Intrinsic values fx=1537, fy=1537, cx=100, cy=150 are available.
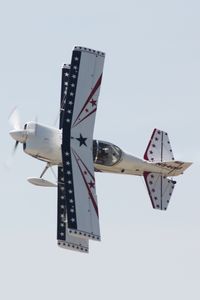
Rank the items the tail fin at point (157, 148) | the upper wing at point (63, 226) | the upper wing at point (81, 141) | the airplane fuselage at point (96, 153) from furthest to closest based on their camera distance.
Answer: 1. the tail fin at point (157, 148)
2. the upper wing at point (63, 226)
3. the airplane fuselage at point (96, 153)
4. the upper wing at point (81, 141)

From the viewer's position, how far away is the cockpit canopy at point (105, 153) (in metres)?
69.1

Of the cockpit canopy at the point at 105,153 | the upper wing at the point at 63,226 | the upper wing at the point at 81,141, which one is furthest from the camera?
the upper wing at the point at 63,226

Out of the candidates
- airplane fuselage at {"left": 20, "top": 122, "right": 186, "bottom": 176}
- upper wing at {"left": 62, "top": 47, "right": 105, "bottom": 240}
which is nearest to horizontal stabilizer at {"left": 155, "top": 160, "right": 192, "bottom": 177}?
airplane fuselage at {"left": 20, "top": 122, "right": 186, "bottom": 176}

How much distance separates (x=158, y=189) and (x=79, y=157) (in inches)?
235

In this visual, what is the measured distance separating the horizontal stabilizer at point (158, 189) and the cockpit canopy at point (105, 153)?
2348 mm

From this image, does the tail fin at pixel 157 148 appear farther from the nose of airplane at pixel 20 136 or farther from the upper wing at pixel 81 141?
the nose of airplane at pixel 20 136

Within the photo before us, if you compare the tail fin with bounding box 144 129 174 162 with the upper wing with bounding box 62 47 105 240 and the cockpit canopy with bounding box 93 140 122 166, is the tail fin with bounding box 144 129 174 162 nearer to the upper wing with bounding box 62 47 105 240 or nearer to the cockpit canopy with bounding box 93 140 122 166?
the cockpit canopy with bounding box 93 140 122 166

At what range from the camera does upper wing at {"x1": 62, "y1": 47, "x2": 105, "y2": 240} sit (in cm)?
6662

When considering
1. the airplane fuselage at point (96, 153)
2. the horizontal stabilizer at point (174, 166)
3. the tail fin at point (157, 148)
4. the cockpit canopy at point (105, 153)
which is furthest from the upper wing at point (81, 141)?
the horizontal stabilizer at point (174, 166)

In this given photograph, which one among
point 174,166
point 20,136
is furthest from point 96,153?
point 174,166

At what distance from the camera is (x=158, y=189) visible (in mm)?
71875

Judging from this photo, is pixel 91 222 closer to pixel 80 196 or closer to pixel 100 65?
pixel 80 196

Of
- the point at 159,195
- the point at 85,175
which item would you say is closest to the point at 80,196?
the point at 85,175

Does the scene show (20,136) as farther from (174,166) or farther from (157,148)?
(174,166)
